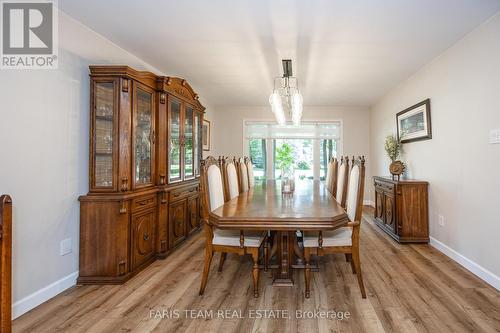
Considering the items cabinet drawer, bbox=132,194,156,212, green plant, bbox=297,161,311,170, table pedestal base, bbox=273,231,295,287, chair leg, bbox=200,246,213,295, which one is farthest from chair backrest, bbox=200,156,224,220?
green plant, bbox=297,161,311,170

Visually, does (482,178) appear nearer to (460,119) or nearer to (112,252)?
(460,119)

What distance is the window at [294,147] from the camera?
6.14 m

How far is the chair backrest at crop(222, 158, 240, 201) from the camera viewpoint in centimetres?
280

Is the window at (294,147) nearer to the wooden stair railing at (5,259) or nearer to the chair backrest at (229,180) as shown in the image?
the chair backrest at (229,180)

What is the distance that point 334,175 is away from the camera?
3668 mm

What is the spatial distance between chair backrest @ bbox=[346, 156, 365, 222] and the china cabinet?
199 cm

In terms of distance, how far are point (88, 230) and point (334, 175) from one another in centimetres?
302

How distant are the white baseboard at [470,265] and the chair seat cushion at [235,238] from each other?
6.79 ft

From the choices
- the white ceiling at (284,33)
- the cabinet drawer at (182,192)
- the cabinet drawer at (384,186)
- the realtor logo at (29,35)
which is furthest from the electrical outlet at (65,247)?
the cabinet drawer at (384,186)

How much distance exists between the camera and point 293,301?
2020mm

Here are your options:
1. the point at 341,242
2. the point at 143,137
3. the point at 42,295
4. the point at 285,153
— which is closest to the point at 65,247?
the point at 42,295

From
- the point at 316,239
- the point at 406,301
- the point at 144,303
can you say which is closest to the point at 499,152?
the point at 406,301

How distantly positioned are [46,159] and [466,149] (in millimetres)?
3955

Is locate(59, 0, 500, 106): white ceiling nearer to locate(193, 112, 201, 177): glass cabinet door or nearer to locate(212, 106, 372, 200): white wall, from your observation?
locate(193, 112, 201, 177): glass cabinet door
